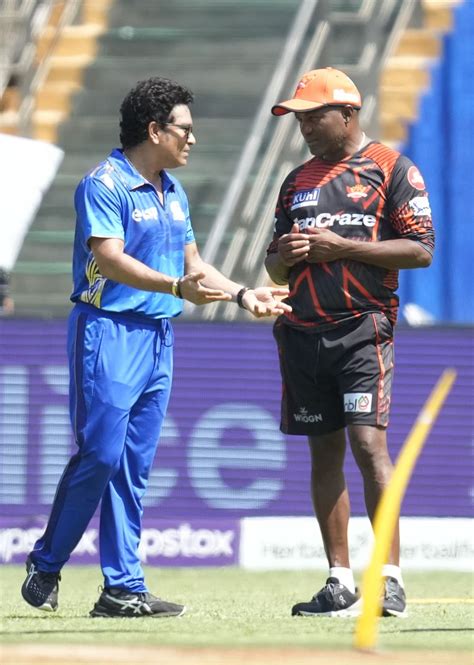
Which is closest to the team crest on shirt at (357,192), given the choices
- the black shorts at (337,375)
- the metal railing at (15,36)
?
the black shorts at (337,375)

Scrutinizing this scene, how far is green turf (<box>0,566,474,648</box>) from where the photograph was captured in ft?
14.8

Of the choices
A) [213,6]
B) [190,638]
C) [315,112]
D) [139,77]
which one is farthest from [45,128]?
[190,638]

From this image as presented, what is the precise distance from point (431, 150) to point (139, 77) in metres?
3.15

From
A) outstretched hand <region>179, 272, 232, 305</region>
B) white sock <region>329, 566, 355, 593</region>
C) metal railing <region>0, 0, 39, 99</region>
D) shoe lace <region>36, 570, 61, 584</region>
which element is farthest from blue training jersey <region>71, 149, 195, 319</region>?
metal railing <region>0, 0, 39, 99</region>

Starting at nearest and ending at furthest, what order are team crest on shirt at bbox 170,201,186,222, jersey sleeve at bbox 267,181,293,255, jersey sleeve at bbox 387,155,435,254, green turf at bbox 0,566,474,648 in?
1. green turf at bbox 0,566,474,648
2. jersey sleeve at bbox 387,155,435,254
3. team crest on shirt at bbox 170,201,186,222
4. jersey sleeve at bbox 267,181,293,255

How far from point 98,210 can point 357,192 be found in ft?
3.14

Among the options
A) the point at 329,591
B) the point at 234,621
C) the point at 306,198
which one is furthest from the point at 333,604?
the point at 306,198

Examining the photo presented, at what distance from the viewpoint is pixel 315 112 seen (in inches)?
219

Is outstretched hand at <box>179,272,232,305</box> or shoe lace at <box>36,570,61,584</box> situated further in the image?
shoe lace at <box>36,570,61,584</box>

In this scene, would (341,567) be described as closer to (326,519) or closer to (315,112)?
(326,519)

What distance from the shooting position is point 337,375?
5.54 m

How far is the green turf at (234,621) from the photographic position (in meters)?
4.52

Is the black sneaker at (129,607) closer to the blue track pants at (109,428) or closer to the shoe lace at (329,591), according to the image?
the blue track pants at (109,428)

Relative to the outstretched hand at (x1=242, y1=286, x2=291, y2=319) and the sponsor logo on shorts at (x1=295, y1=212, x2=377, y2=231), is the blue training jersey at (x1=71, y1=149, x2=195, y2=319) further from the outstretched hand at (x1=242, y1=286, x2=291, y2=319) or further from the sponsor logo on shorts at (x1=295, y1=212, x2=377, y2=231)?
the sponsor logo on shorts at (x1=295, y1=212, x2=377, y2=231)
